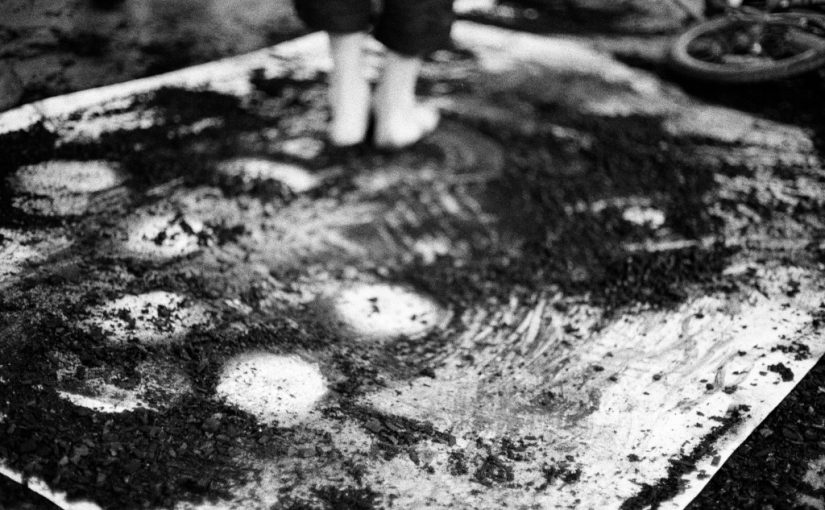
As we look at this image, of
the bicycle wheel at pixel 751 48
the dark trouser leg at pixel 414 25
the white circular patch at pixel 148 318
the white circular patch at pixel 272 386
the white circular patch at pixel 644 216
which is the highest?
the dark trouser leg at pixel 414 25

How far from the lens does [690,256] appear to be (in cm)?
195

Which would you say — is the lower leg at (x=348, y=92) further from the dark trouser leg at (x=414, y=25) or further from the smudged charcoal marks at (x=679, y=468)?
the smudged charcoal marks at (x=679, y=468)

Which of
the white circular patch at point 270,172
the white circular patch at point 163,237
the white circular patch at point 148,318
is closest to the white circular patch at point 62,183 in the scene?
the white circular patch at point 163,237

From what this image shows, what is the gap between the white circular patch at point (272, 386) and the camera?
1410 millimetres

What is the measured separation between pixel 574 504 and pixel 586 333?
21.2 inches

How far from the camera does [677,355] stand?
5.31 feet

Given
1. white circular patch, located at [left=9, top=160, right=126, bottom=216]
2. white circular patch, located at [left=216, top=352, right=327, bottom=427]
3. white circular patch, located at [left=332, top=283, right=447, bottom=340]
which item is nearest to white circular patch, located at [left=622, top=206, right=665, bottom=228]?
white circular patch, located at [left=332, top=283, right=447, bottom=340]

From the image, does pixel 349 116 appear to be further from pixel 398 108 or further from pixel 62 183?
pixel 62 183

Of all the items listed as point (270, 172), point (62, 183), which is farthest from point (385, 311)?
point (62, 183)

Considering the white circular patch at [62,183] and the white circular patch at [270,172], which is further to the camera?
the white circular patch at [270,172]

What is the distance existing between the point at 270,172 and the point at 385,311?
709 mm

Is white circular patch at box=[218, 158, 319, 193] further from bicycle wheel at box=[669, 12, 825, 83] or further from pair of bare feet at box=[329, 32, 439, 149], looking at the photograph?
bicycle wheel at box=[669, 12, 825, 83]

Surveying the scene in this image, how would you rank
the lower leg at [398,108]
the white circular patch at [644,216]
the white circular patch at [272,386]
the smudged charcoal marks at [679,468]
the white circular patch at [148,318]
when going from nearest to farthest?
the smudged charcoal marks at [679,468]
the white circular patch at [272,386]
the white circular patch at [148,318]
the white circular patch at [644,216]
the lower leg at [398,108]

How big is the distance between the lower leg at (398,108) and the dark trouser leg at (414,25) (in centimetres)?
8
